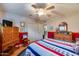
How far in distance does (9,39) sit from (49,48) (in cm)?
71

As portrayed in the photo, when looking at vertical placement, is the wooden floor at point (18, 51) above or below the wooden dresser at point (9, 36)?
below

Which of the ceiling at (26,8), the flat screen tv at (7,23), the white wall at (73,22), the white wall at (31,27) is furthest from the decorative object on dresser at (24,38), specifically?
the white wall at (73,22)

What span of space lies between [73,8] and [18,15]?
0.96 meters

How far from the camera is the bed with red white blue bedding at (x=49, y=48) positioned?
91.3 inches

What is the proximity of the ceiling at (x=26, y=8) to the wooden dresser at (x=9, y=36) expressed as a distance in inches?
11.9

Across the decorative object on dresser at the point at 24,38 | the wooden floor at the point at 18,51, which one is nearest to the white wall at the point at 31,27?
the decorative object on dresser at the point at 24,38

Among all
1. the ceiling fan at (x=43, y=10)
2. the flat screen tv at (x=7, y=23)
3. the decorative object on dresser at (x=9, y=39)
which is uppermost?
the ceiling fan at (x=43, y=10)

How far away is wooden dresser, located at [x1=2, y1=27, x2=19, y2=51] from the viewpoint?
2.31 metres

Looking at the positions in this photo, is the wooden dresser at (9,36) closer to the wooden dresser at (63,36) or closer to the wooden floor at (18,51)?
the wooden floor at (18,51)

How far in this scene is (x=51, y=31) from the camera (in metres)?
2.41

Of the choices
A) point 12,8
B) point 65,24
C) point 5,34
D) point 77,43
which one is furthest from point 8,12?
point 77,43

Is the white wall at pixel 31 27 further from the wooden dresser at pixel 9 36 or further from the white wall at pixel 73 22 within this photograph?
the white wall at pixel 73 22

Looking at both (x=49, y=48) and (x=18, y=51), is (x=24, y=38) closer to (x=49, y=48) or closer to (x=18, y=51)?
(x=18, y=51)

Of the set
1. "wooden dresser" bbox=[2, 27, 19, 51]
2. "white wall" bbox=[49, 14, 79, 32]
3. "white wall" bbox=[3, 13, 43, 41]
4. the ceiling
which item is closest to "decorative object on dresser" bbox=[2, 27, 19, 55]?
"wooden dresser" bbox=[2, 27, 19, 51]
